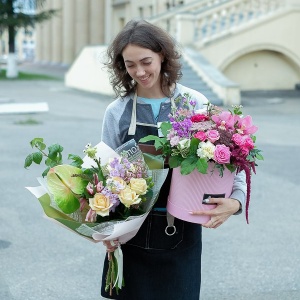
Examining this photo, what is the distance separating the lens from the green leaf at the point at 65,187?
2309 mm

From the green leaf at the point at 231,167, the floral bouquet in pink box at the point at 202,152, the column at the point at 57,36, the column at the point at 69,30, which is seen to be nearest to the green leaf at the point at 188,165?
the floral bouquet in pink box at the point at 202,152

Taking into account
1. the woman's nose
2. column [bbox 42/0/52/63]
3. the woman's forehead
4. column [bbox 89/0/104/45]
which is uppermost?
the woman's forehead

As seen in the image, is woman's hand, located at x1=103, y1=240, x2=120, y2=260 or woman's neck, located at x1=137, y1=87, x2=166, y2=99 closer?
woman's hand, located at x1=103, y1=240, x2=120, y2=260

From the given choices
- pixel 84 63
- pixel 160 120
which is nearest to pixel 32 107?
pixel 84 63

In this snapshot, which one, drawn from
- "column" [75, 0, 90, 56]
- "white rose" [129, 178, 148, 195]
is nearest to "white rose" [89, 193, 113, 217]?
"white rose" [129, 178, 148, 195]

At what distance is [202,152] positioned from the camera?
7.52ft

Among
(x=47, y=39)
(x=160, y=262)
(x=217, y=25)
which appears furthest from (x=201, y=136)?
(x=47, y=39)

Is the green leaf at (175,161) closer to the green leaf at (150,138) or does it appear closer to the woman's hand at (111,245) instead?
the green leaf at (150,138)

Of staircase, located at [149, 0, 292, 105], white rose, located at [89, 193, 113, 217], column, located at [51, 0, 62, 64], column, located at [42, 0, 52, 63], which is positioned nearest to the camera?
white rose, located at [89, 193, 113, 217]

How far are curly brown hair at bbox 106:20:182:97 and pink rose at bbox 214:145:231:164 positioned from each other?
469mm

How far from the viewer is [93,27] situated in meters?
41.7

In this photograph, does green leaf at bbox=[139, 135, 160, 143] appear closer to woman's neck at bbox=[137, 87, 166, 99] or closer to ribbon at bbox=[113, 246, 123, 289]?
woman's neck at bbox=[137, 87, 166, 99]

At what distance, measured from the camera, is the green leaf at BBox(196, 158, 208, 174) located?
228 cm

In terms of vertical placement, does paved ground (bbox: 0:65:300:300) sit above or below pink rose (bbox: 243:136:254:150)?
below
